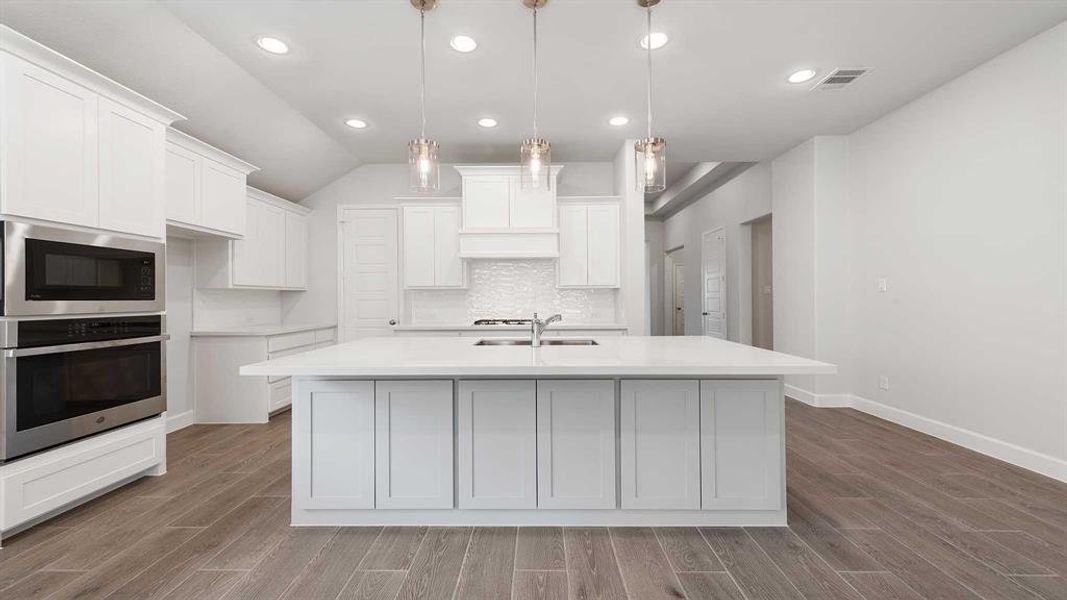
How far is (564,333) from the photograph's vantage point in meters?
4.85

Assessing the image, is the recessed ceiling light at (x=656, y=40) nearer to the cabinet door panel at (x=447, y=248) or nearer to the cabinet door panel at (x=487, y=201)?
the cabinet door panel at (x=487, y=201)

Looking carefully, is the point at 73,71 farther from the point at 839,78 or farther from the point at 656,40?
the point at 839,78

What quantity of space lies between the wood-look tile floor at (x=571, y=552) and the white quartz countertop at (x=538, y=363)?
776mm

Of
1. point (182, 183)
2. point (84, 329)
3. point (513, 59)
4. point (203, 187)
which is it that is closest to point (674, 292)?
point (513, 59)

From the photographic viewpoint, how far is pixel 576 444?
7.44 feet

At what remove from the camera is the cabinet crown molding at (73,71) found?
209 cm

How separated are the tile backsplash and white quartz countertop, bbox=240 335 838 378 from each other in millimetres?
2810

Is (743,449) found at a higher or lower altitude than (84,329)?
lower

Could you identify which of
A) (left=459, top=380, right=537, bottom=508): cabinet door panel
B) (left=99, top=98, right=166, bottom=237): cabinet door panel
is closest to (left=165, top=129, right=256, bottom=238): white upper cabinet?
(left=99, top=98, right=166, bottom=237): cabinet door panel

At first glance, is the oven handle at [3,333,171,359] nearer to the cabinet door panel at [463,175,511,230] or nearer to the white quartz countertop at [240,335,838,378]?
the white quartz countertop at [240,335,838,378]

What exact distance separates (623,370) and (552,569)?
34.2 inches

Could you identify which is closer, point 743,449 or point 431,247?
point 743,449

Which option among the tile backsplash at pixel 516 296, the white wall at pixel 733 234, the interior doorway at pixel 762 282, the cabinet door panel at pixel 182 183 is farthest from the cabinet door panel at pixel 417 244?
the interior doorway at pixel 762 282

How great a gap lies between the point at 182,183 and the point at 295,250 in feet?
5.67
